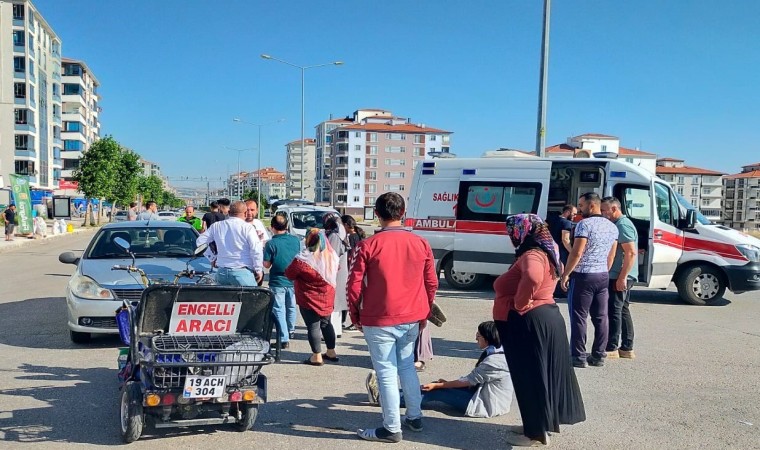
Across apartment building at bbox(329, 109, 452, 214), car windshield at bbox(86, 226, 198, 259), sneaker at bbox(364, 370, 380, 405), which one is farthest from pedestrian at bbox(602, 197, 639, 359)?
apartment building at bbox(329, 109, 452, 214)

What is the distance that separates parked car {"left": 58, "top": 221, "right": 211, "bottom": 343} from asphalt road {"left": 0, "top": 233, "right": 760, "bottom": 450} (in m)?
0.42

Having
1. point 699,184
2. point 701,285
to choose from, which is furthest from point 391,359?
point 699,184

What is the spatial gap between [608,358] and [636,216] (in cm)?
544

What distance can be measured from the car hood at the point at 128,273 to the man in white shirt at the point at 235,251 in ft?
2.60

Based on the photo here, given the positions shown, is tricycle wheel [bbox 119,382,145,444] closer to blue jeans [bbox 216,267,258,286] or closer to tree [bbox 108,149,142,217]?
blue jeans [bbox 216,267,258,286]

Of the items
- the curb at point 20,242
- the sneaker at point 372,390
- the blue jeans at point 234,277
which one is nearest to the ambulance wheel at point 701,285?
the sneaker at point 372,390

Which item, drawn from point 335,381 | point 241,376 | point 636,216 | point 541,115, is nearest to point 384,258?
point 241,376

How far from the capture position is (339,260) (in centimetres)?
802

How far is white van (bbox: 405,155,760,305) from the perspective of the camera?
11984mm

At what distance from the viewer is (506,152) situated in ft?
46.6

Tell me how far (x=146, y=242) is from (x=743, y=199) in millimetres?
183906

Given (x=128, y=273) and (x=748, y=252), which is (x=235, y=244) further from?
(x=748, y=252)

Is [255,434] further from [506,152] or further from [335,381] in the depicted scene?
[506,152]

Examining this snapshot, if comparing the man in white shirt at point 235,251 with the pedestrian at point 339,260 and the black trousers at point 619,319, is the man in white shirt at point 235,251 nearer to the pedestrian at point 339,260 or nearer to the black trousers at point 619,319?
the pedestrian at point 339,260
